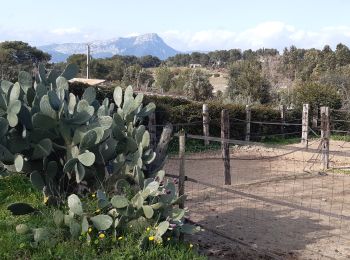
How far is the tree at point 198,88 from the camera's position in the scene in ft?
92.2

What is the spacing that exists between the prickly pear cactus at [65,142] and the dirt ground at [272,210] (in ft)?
2.91

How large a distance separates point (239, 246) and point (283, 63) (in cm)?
3836

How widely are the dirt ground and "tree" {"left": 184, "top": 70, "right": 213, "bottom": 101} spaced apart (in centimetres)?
1609

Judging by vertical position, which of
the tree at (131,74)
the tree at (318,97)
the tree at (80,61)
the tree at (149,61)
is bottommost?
the tree at (318,97)

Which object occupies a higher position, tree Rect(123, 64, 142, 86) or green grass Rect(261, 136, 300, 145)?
tree Rect(123, 64, 142, 86)

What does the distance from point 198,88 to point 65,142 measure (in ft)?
79.2

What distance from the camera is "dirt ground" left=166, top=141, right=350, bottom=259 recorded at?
198 inches

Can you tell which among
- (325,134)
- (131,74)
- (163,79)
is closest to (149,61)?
(163,79)

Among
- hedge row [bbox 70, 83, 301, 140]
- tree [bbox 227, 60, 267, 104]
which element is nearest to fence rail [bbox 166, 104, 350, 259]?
hedge row [bbox 70, 83, 301, 140]

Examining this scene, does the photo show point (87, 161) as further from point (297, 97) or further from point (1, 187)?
point (297, 97)

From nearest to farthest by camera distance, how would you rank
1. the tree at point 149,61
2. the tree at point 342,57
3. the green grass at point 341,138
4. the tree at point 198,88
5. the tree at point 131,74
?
the green grass at point 341,138 < the tree at point 198,88 < the tree at point 131,74 < the tree at point 342,57 < the tree at point 149,61

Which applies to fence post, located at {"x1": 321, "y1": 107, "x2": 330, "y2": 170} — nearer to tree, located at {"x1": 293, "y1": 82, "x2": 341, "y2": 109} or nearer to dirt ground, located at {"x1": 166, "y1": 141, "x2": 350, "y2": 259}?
dirt ground, located at {"x1": 166, "y1": 141, "x2": 350, "y2": 259}

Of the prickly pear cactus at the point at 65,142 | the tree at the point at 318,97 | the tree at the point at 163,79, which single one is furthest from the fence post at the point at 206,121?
the tree at the point at 163,79

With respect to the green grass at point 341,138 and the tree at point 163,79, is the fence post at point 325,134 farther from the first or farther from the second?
the tree at point 163,79
